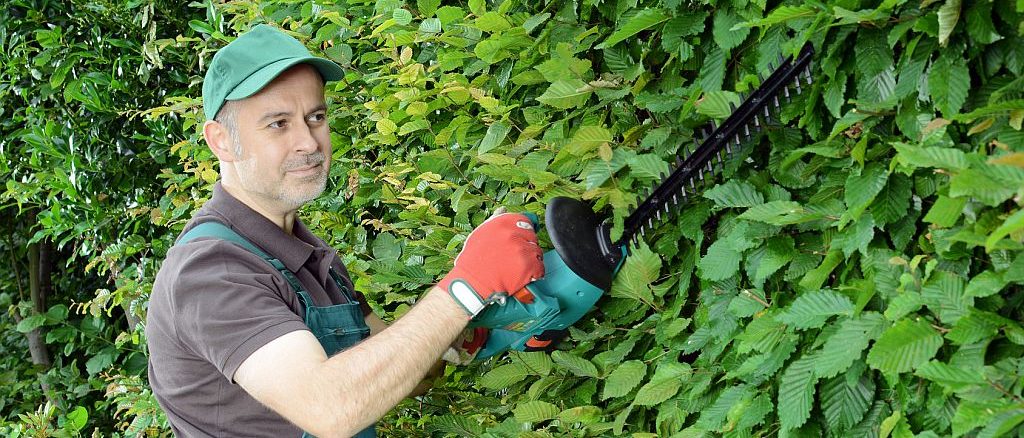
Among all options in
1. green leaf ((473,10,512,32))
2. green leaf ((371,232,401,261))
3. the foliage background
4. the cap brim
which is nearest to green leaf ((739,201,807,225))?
the foliage background

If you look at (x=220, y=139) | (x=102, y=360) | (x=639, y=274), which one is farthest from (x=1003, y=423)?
(x=102, y=360)

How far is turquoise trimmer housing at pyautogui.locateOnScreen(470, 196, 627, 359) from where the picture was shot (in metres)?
2.15

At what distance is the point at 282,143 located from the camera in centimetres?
236

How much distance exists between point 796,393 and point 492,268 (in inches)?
28.3

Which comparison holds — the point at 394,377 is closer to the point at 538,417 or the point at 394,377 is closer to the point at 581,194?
the point at 538,417

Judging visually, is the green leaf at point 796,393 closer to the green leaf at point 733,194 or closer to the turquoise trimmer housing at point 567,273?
the green leaf at point 733,194

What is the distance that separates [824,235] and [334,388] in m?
0.97

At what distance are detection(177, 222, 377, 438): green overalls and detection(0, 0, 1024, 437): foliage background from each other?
0.22 metres

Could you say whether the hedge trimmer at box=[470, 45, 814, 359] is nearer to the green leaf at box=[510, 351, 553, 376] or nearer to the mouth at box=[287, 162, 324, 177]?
the green leaf at box=[510, 351, 553, 376]

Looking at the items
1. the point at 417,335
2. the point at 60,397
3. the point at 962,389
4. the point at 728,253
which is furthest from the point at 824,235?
the point at 60,397

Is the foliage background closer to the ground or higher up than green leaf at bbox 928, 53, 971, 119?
closer to the ground

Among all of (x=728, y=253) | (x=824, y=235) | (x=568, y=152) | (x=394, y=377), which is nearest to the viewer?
(x=824, y=235)

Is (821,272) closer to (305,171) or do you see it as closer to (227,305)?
(227,305)

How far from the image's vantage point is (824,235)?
1.69m
